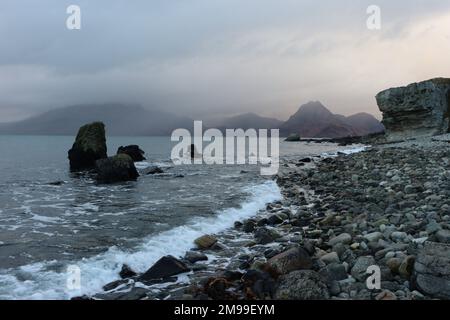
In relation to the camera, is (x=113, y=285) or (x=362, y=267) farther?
(x=113, y=285)

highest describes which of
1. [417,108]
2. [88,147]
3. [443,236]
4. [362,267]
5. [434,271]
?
[417,108]

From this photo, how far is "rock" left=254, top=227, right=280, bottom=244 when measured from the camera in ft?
34.8

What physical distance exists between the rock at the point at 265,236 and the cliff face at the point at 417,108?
43223 mm

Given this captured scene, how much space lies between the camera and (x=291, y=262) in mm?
7605

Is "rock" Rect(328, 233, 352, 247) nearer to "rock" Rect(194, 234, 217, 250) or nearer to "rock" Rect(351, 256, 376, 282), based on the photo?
"rock" Rect(351, 256, 376, 282)

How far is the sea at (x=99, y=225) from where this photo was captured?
8.25 m

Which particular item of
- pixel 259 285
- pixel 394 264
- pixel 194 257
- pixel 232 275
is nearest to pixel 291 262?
pixel 259 285

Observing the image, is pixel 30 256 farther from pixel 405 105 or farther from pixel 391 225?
pixel 405 105

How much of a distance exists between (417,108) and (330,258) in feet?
152

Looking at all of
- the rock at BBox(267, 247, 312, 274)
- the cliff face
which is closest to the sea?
the rock at BBox(267, 247, 312, 274)

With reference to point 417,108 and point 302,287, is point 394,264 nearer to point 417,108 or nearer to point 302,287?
point 302,287

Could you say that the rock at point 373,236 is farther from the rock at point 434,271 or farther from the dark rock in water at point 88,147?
the dark rock in water at point 88,147
